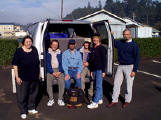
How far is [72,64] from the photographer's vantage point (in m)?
6.13

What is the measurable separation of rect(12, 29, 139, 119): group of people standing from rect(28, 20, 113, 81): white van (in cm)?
28

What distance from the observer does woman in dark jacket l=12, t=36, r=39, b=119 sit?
526cm

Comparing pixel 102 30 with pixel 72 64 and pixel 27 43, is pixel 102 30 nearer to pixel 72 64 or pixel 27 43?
pixel 72 64

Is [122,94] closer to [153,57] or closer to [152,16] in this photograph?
[153,57]

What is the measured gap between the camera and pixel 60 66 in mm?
6215

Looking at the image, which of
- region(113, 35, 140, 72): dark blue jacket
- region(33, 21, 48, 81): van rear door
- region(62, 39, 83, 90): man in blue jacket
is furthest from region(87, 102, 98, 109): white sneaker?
region(33, 21, 48, 81): van rear door

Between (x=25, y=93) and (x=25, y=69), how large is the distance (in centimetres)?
56

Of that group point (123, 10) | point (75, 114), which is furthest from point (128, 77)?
point (123, 10)

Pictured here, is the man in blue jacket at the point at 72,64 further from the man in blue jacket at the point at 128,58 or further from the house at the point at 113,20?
the house at the point at 113,20

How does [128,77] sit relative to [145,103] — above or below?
above

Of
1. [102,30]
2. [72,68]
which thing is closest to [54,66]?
[72,68]

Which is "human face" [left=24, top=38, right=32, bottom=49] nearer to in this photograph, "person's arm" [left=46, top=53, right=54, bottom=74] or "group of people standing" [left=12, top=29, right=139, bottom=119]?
"group of people standing" [left=12, top=29, right=139, bottom=119]

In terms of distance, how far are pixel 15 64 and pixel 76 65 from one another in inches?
62.1

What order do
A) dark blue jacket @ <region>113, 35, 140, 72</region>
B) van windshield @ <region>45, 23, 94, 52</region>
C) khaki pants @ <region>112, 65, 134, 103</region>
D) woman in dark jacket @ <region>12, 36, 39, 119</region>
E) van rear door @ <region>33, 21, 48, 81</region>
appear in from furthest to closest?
van windshield @ <region>45, 23, 94, 52</region> < van rear door @ <region>33, 21, 48, 81</region> < khaki pants @ <region>112, 65, 134, 103</region> < dark blue jacket @ <region>113, 35, 140, 72</region> < woman in dark jacket @ <region>12, 36, 39, 119</region>
